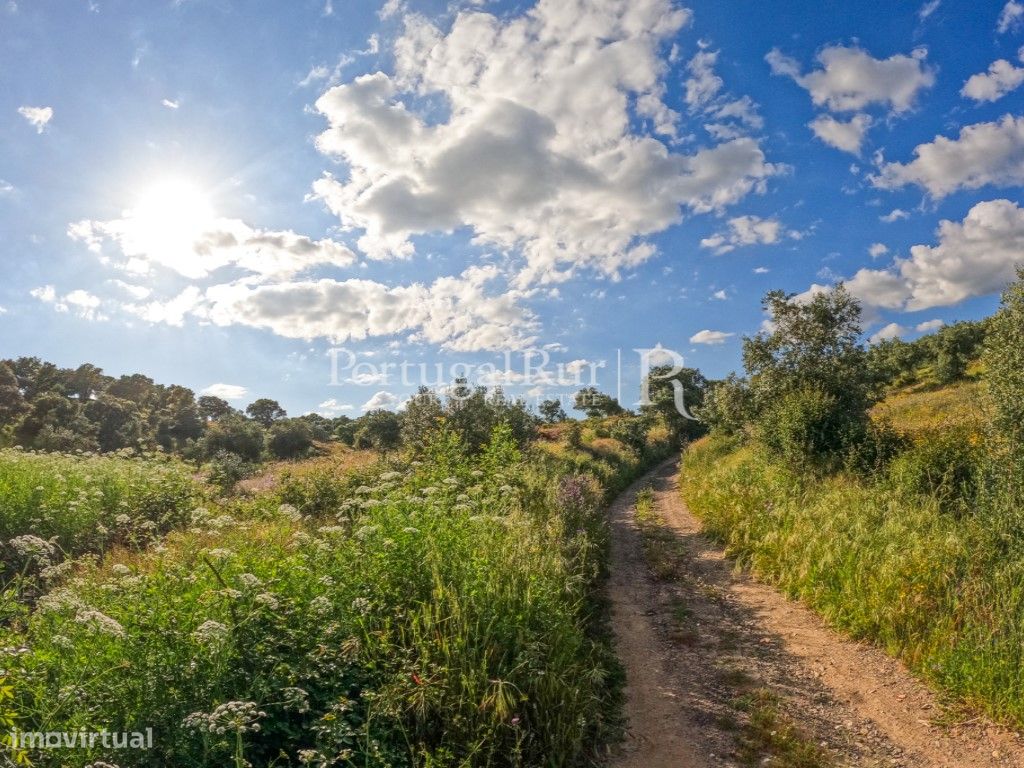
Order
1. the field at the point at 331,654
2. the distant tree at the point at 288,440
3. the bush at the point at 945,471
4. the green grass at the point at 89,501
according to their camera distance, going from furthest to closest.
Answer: the distant tree at the point at 288,440, the bush at the point at 945,471, the green grass at the point at 89,501, the field at the point at 331,654

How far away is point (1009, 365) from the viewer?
11.4m

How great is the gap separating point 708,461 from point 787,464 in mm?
9748

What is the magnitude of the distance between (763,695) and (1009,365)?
10110mm

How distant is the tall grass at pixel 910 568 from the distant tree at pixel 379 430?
24167mm

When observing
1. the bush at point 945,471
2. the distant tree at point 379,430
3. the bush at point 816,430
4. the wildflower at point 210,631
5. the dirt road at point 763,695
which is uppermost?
the distant tree at point 379,430

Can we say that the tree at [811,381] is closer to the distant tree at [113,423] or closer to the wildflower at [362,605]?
the wildflower at [362,605]

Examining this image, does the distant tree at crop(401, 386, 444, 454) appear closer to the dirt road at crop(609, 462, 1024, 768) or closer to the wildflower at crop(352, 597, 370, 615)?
the dirt road at crop(609, 462, 1024, 768)

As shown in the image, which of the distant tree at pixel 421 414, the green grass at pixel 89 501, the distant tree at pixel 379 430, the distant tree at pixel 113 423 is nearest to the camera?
the green grass at pixel 89 501

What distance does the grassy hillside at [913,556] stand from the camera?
6.58 meters

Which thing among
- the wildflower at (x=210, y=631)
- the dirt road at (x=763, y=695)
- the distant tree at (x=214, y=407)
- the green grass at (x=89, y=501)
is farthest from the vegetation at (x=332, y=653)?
the distant tree at (x=214, y=407)

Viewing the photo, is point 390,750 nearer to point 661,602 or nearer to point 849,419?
point 661,602

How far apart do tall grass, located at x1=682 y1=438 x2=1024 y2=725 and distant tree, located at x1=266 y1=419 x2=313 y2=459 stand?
34359mm

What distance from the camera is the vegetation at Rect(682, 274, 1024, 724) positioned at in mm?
7102

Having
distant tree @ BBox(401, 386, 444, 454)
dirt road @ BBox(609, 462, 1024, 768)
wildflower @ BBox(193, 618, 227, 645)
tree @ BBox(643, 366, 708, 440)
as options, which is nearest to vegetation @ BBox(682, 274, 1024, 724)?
dirt road @ BBox(609, 462, 1024, 768)
